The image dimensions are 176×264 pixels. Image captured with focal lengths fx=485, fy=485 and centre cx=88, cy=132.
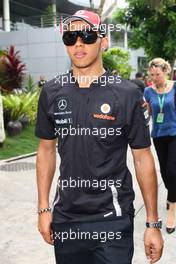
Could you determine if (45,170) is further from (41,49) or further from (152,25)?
→ (41,49)

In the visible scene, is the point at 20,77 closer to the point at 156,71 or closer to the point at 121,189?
the point at 156,71

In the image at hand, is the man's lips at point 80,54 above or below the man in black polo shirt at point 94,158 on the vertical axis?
above

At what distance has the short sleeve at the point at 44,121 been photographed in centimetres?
261

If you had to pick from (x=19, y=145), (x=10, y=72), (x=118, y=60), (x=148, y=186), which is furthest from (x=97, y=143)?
(x=118, y=60)

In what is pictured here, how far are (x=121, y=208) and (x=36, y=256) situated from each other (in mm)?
2419

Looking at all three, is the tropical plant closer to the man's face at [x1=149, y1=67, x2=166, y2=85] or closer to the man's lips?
the man's face at [x1=149, y1=67, x2=166, y2=85]

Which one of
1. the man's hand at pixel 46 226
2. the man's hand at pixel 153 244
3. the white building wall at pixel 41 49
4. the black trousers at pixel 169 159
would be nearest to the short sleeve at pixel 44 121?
the man's hand at pixel 46 226

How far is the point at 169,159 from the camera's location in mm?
5414

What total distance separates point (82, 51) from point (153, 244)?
1058mm

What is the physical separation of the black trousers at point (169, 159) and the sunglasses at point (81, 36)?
311 centimetres

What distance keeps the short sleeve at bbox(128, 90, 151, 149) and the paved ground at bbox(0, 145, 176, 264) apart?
222 centimetres

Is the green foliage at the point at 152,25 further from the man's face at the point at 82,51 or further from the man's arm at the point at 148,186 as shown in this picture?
the man's arm at the point at 148,186

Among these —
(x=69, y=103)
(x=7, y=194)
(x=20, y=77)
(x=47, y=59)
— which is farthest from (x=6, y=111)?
(x=47, y=59)

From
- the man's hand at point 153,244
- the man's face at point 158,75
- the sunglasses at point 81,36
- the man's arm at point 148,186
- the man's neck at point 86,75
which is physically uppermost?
the sunglasses at point 81,36
